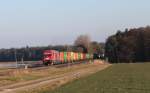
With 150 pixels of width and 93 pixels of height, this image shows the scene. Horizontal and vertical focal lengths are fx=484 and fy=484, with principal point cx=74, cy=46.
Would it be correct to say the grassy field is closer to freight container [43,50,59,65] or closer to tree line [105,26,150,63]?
freight container [43,50,59,65]

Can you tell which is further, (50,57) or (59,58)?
(59,58)

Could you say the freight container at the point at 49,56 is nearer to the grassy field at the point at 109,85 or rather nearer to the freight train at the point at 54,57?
the freight train at the point at 54,57

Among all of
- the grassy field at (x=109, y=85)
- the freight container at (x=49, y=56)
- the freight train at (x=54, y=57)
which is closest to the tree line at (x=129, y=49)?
the freight train at (x=54, y=57)

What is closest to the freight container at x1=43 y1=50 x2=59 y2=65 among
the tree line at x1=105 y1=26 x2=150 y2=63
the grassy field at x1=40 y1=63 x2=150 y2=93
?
the grassy field at x1=40 y1=63 x2=150 y2=93

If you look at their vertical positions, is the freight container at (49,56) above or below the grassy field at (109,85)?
above

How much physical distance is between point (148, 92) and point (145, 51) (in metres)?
160

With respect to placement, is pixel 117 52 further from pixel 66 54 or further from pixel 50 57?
pixel 50 57

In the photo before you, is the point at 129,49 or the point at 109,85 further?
the point at 129,49

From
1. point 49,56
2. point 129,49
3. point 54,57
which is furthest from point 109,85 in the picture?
point 129,49

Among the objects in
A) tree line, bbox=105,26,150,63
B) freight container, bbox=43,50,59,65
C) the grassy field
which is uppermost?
tree line, bbox=105,26,150,63

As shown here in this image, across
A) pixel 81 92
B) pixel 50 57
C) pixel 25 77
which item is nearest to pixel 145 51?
pixel 50 57

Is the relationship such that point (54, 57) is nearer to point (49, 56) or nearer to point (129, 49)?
point (49, 56)

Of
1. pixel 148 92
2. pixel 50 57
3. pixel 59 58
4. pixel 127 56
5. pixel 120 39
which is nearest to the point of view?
pixel 148 92

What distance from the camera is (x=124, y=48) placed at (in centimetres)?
18838
